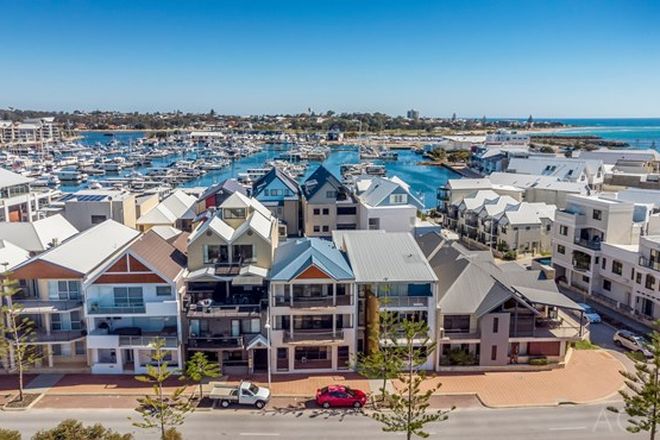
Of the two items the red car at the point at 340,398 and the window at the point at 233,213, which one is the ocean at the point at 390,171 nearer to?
the window at the point at 233,213

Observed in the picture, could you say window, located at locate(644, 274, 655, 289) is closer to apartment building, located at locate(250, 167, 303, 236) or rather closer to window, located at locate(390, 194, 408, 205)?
window, located at locate(390, 194, 408, 205)

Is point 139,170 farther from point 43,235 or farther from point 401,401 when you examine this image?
point 401,401

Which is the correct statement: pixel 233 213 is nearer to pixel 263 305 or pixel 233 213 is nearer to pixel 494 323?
pixel 263 305

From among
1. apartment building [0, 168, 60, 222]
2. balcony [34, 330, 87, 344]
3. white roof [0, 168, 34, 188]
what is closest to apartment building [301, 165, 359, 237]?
balcony [34, 330, 87, 344]

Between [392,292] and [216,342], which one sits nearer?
[216,342]

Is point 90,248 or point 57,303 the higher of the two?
point 90,248

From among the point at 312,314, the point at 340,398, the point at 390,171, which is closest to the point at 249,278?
the point at 312,314

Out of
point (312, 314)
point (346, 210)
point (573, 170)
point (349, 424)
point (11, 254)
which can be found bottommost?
point (349, 424)
